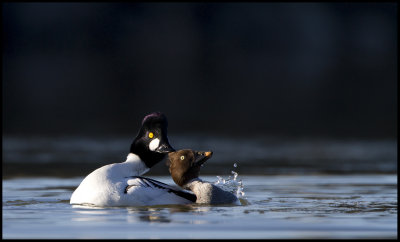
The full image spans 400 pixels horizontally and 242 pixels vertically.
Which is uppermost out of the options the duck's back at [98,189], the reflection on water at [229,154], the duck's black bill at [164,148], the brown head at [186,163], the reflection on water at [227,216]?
the reflection on water at [229,154]

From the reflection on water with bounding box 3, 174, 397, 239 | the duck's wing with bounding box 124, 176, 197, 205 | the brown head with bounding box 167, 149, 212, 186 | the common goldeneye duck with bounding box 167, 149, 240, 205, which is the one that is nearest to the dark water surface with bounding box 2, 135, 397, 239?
the reflection on water with bounding box 3, 174, 397, 239

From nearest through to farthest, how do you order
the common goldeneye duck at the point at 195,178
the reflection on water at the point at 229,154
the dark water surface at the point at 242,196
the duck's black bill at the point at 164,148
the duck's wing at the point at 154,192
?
the dark water surface at the point at 242,196 < the duck's wing at the point at 154,192 < the common goldeneye duck at the point at 195,178 < the duck's black bill at the point at 164,148 < the reflection on water at the point at 229,154

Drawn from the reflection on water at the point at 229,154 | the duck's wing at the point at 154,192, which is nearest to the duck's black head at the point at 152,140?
the duck's wing at the point at 154,192

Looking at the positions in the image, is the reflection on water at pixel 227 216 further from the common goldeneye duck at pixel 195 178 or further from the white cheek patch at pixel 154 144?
the white cheek patch at pixel 154 144

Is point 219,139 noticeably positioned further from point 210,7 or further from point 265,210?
point 210,7

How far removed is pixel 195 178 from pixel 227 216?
1.63 metres

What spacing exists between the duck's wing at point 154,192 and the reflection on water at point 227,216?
10 cm

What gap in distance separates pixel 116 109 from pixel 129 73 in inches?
208

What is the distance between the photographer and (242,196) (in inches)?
512

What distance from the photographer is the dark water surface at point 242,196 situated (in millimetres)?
9500

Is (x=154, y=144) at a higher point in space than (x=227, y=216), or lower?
higher

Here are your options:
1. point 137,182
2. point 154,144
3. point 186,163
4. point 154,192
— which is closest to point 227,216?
point 154,192

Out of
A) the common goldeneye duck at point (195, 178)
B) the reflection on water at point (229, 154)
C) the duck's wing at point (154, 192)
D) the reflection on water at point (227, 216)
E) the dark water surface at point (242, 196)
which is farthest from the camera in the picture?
the reflection on water at point (229, 154)

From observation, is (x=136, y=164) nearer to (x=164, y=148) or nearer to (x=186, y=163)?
(x=164, y=148)
